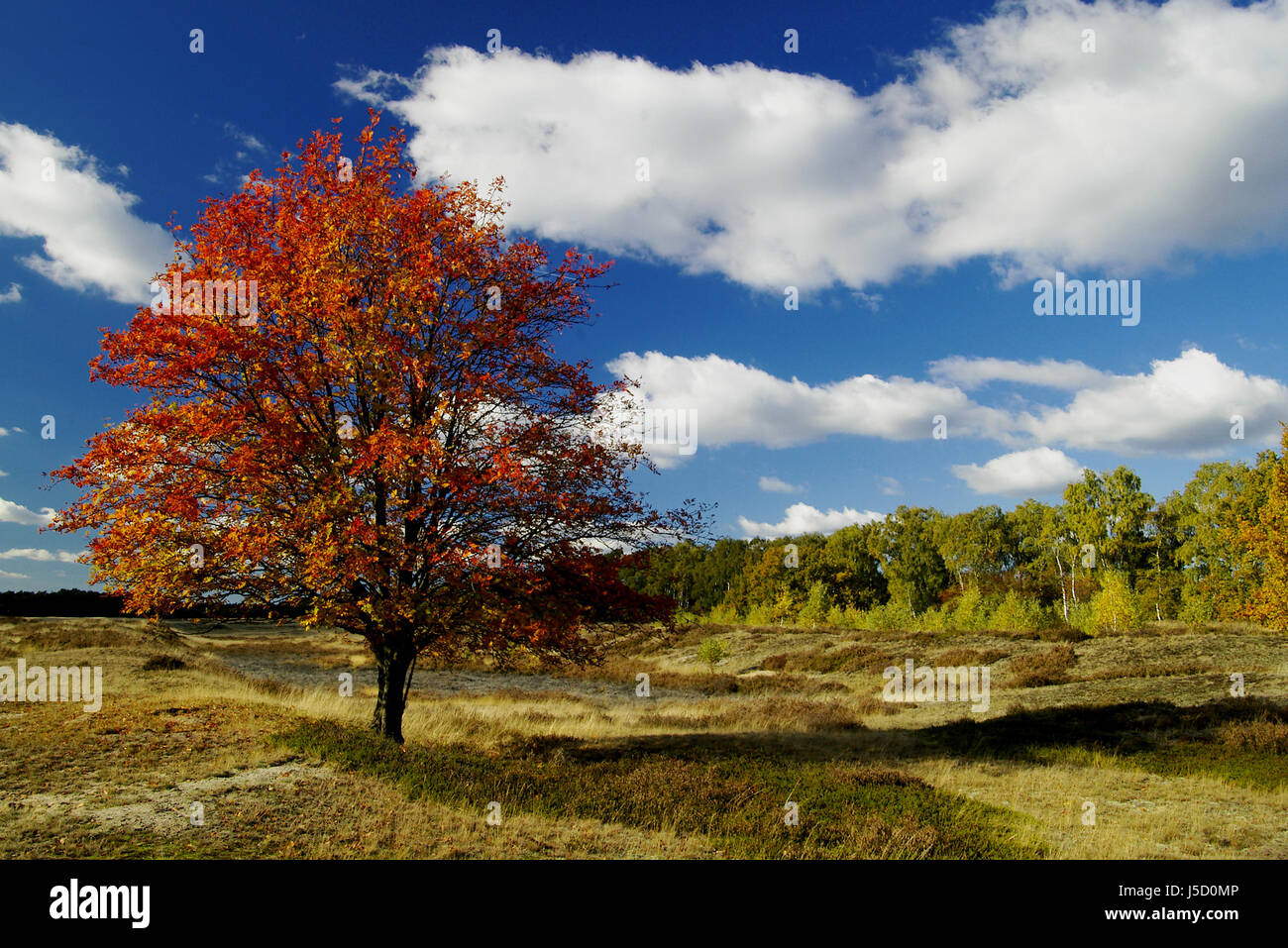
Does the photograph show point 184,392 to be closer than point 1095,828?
No

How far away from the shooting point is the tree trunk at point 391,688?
16172 millimetres

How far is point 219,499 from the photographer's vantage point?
1362 cm

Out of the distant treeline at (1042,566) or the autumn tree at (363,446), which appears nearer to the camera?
the autumn tree at (363,446)

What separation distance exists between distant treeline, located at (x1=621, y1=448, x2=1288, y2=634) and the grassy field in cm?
1161

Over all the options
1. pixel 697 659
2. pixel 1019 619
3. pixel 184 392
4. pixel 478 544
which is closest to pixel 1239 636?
pixel 1019 619

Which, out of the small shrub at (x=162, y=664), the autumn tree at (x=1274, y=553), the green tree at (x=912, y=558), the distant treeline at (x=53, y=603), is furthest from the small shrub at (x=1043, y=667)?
the distant treeline at (x=53, y=603)

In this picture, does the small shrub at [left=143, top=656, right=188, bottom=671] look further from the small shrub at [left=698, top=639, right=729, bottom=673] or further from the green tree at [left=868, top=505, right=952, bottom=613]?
the green tree at [left=868, top=505, right=952, bottom=613]

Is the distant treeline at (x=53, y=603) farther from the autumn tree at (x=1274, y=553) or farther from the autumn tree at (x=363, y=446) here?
the autumn tree at (x=1274, y=553)

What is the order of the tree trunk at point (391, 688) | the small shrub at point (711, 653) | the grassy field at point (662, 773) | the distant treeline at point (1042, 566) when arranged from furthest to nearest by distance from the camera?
the small shrub at point (711, 653) < the distant treeline at point (1042, 566) < the tree trunk at point (391, 688) < the grassy field at point (662, 773)

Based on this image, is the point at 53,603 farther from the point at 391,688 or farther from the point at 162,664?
the point at 391,688

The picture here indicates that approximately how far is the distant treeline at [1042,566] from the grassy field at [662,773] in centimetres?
1161

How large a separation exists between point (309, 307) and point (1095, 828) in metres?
17.7

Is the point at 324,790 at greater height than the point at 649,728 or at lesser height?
greater
